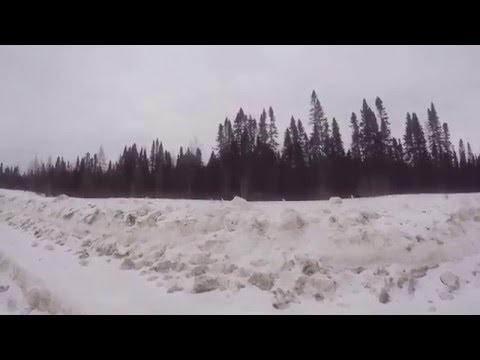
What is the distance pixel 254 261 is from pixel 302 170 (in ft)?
57.6

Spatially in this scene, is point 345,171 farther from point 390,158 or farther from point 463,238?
point 463,238

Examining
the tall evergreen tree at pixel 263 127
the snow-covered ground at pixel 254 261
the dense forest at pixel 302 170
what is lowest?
the snow-covered ground at pixel 254 261

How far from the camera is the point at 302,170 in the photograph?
2436 cm

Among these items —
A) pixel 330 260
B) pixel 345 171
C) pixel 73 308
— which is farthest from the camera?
pixel 345 171

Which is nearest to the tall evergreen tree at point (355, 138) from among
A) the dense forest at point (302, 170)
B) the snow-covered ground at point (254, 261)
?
the dense forest at point (302, 170)

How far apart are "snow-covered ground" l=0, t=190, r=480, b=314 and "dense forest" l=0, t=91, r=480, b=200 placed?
1117 cm

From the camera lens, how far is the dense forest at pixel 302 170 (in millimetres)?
22969

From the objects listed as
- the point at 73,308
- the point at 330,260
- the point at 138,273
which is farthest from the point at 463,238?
the point at 73,308

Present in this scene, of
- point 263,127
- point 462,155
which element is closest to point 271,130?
point 263,127

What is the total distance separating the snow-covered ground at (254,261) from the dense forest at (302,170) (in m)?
11.2

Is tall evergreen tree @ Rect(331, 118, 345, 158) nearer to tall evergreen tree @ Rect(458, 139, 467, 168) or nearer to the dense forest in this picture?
the dense forest

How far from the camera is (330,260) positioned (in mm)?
7770

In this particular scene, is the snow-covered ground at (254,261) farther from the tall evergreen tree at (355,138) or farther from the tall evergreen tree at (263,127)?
the tall evergreen tree at (263,127)

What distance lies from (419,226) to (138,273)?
8776 mm
